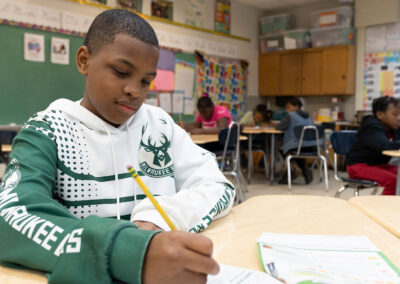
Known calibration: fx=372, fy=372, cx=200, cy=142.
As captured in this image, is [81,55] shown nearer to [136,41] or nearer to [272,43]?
[136,41]

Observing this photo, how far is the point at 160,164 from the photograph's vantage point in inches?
37.0

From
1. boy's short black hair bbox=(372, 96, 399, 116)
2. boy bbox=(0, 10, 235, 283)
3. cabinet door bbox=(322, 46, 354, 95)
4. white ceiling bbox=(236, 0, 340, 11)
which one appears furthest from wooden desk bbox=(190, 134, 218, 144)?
white ceiling bbox=(236, 0, 340, 11)

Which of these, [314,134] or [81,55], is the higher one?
[81,55]

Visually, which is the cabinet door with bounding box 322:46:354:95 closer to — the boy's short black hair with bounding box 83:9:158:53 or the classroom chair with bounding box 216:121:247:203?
the classroom chair with bounding box 216:121:247:203

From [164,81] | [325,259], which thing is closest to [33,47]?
[164,81]

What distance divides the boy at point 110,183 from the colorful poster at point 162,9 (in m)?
4.79

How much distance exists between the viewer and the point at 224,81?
662 centimetres

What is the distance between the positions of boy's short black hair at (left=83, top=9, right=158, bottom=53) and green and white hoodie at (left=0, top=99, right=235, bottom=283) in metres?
0.15

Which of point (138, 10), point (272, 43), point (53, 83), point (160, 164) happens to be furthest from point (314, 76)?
point (160, 164)

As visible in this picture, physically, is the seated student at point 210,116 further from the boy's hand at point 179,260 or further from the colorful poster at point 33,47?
the boy's hand at point 179,260

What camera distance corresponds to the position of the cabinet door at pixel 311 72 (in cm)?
661

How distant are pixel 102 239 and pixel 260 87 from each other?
23.5 ft

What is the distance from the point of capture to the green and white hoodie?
19.1 inches

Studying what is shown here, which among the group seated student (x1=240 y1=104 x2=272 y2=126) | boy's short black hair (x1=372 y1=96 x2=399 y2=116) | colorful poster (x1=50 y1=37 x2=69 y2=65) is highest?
colorful poster (x1=50 y1=37 x2=69 y2=65)
